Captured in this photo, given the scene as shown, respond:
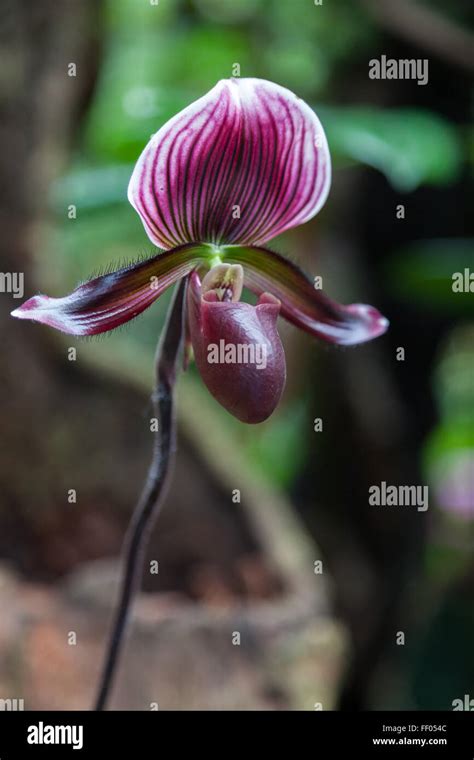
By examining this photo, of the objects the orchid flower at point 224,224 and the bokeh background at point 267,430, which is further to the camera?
the bokeh background at point 267,430

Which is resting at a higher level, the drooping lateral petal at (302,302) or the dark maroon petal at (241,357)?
the drooping lateral petal at (302,302)

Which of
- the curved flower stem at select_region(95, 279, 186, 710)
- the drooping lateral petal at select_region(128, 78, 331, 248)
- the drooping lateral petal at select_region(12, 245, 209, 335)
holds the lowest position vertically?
the curved flower stem at select_region(95, 279, 186, 710)

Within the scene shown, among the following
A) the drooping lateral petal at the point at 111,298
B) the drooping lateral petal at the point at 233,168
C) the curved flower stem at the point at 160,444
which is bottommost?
the curved flower stem at the point at 160,444

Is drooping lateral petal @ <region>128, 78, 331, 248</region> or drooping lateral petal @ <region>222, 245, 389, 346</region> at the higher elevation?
drooping lateral petal @ <region>128, 78, 331, 248</region>

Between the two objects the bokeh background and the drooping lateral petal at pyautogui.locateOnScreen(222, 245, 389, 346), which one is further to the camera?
the bokeh background

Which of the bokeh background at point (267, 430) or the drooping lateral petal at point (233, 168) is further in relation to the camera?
the bokeh background at point (267, 430)
